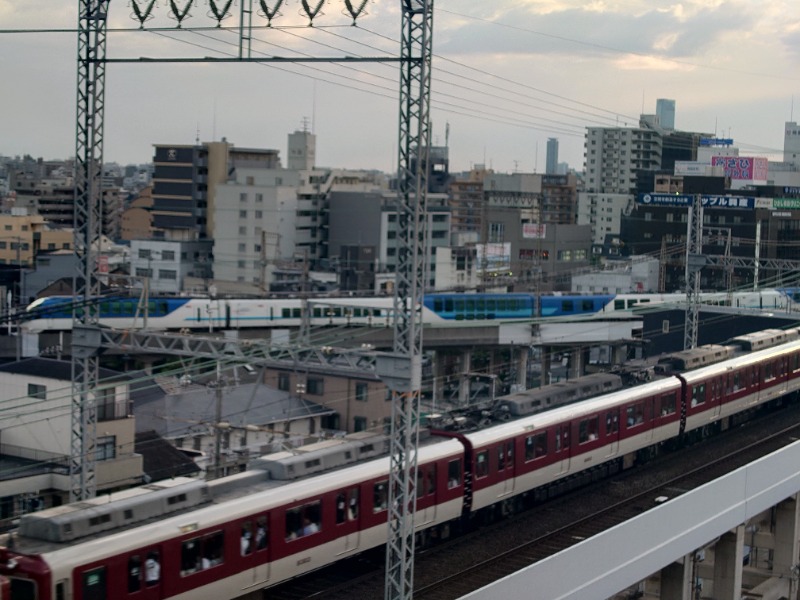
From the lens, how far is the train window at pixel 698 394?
773 inches

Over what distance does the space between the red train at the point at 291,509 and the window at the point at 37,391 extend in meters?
6.68

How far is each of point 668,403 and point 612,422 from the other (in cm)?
217

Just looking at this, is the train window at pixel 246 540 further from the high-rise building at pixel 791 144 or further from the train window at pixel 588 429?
the high-rise building at pixel 791 144

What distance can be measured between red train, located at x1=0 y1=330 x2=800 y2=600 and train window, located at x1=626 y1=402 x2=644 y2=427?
3 cm

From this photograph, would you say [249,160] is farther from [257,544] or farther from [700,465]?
[257,544]

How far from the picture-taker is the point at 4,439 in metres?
18.1

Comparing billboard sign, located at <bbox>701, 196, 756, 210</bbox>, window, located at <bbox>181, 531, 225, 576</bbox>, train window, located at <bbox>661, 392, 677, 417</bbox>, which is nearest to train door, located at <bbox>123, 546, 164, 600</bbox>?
window, located at <bbox>181, 531, 225, 576</bbox>

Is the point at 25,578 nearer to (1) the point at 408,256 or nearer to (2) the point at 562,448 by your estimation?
(1) the point at 408,256

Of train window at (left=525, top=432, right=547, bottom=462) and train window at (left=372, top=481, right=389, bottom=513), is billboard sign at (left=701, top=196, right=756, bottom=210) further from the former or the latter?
train window at (left=372, top=481, right=389, bottom=513)

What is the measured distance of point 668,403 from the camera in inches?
739

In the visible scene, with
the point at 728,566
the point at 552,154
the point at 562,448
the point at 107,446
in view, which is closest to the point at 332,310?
the point at 107,446

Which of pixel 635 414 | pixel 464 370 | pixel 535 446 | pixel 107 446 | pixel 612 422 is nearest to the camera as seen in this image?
pixel 535 446

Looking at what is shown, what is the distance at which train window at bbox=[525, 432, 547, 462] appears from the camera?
14906 millimetres

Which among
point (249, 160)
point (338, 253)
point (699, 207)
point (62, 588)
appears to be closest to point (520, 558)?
point (62, 588)
